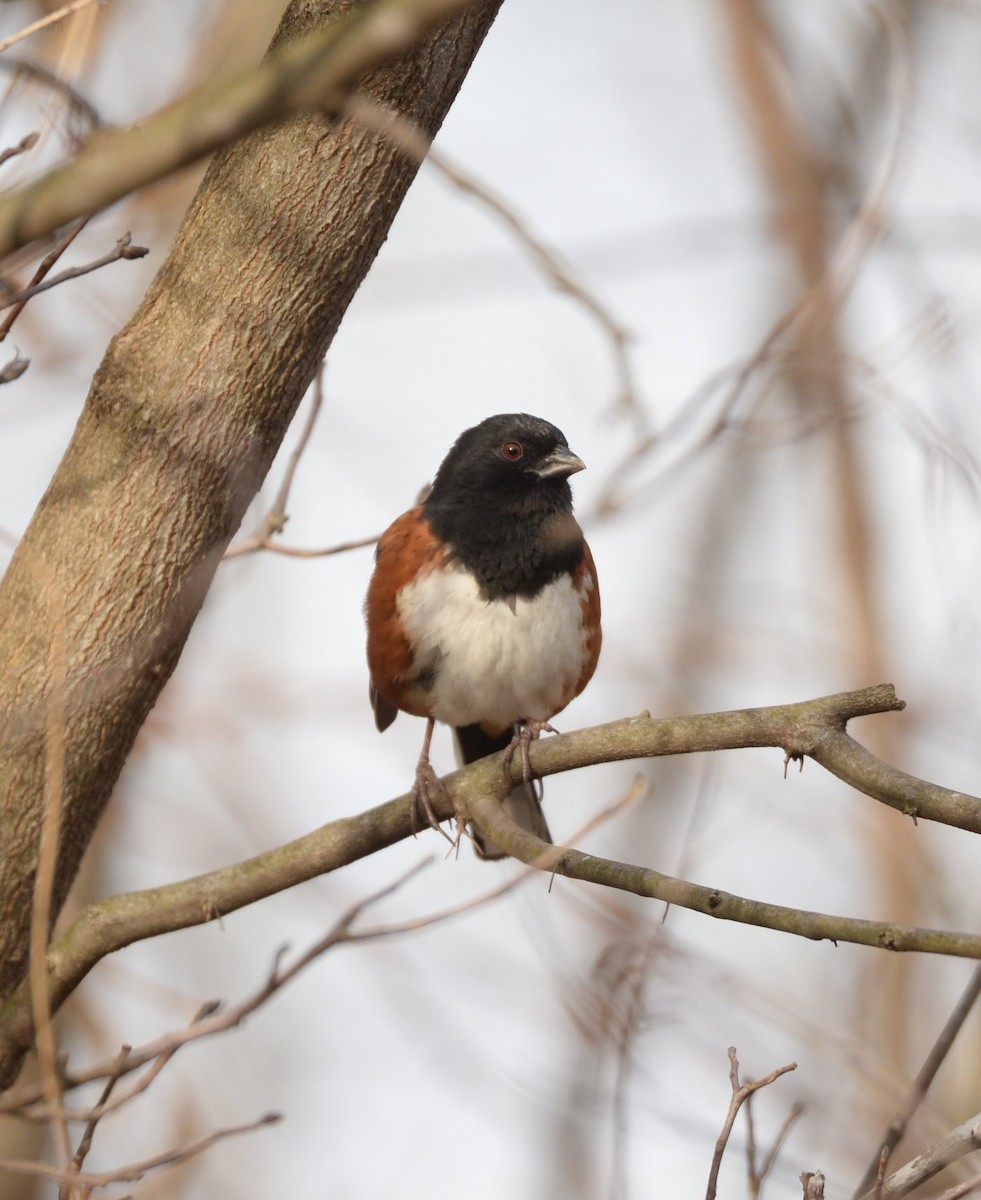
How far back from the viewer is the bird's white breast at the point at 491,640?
348cm

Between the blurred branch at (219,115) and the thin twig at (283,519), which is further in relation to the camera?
the thin twig at (283,519)

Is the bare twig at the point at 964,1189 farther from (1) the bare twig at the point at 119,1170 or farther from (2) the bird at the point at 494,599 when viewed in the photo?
(2) the bird at the point at 494,599

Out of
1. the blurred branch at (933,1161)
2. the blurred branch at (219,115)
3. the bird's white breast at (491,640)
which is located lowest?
the blurred branch at (933,1161)

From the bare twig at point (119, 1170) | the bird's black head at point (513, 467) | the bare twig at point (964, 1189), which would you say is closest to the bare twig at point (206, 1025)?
the bare twig at point (119, 1170)

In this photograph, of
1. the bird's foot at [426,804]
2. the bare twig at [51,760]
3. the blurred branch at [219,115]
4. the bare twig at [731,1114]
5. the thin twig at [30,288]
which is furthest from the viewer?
the bird's foot at [426,804]

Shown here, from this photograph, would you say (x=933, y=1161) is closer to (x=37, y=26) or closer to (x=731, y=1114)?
(x=731, y=1114)

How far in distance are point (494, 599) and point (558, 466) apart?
0.47m

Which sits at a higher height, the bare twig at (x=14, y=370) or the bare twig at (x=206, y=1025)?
the bare twig at (x=14, y=370)

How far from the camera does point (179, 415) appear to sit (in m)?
2.36

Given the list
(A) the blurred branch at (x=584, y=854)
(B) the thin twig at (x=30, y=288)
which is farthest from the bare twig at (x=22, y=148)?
(A) the blurred branch at (x=584, y=854)

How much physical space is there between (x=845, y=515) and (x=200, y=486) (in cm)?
652

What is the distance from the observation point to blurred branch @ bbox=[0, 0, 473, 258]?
1.40 metres

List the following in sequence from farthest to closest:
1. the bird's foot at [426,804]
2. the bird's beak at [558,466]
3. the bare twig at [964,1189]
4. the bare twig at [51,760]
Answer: the bird's beak at [558,466], the bird's foot at [426,804], the bare twig at [51,760], the bare twig at [964,1189]

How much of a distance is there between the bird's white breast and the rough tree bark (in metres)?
1.17
